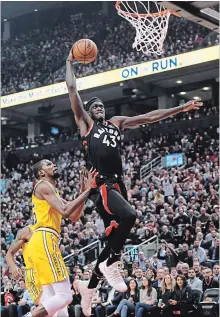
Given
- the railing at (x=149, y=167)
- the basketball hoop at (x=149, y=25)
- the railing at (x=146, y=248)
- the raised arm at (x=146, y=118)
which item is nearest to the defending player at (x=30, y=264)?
the raised arm at (x=146, y=118)

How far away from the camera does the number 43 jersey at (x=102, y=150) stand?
7.02m

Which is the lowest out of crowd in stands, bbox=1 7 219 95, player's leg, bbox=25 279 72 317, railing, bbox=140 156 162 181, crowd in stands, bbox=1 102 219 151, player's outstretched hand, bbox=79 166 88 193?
player's leg, bbox=25 279 72 317

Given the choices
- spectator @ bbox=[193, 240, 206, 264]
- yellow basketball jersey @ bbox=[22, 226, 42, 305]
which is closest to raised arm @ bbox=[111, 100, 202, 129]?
yellow basketball jersey @ bbox=[22, 226, 42, 305]

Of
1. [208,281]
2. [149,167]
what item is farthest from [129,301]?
[149,167]

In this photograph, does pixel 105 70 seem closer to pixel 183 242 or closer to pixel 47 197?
pixel 183 242

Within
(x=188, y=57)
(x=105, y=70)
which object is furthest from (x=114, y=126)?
(x=105, y=70)

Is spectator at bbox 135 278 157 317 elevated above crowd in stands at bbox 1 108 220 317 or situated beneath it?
situated beneath

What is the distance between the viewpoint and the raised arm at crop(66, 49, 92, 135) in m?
7.00

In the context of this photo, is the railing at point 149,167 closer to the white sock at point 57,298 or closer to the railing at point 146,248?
the railing at point 146,248

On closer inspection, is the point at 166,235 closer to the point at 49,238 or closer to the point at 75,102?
the point at 49,238

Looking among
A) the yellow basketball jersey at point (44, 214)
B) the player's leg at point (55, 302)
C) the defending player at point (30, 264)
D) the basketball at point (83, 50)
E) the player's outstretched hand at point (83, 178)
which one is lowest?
the player's leg at point (55, 302)

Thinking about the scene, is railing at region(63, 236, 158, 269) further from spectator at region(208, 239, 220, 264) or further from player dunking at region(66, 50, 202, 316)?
player dunking at region(66, 50, 202, 316)

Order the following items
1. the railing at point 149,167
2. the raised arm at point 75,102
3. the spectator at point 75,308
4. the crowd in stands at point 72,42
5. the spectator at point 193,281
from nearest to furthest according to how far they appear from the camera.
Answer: the raised arm at point 75,102 < the spectator at point 193,281 < the spectator at point 75,308 < the railing at point 149,167 < the crowd in stands at point 72,42

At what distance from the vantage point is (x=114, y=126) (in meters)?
7.40
